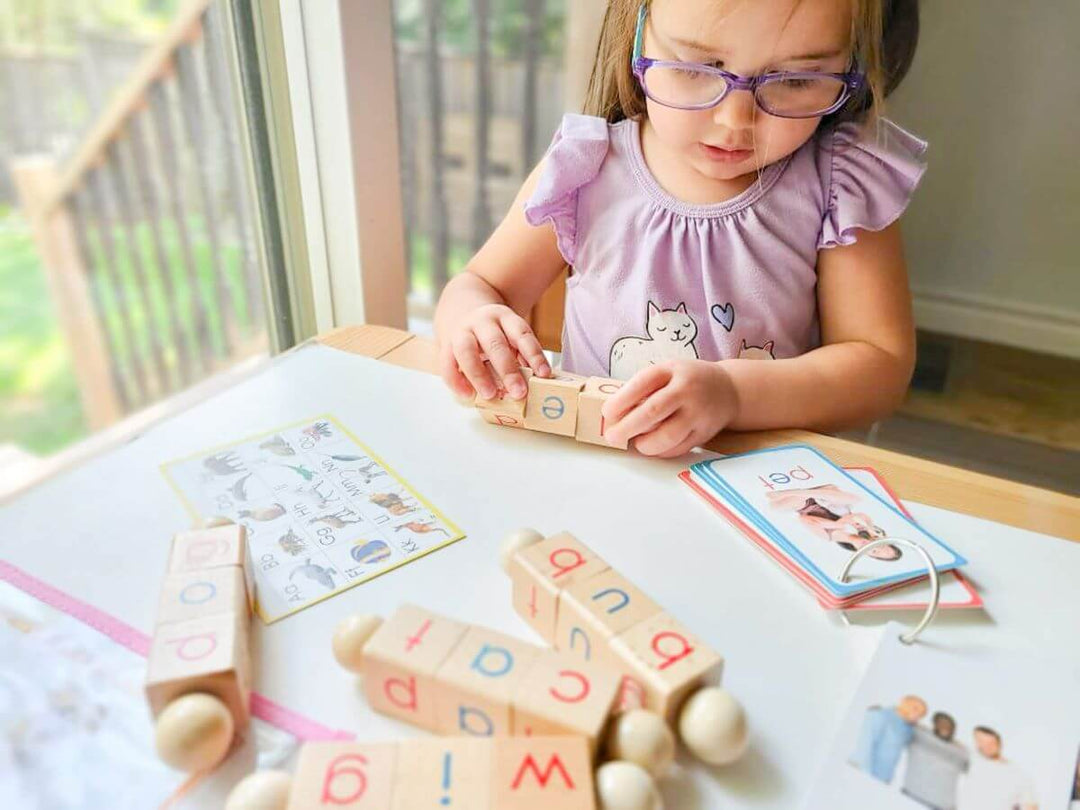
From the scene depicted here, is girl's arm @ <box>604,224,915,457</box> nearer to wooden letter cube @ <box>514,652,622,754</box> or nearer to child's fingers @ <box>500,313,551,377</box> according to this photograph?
→ child's fingers @ <box>500,313,551,377</box>

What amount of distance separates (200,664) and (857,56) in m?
0.64

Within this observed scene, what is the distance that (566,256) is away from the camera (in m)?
0.83

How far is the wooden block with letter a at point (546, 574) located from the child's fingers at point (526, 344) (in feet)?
0.68

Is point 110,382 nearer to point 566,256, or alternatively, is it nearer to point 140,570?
point 566,256

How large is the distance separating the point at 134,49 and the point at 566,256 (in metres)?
0.66

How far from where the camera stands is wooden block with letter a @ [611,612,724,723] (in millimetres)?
364

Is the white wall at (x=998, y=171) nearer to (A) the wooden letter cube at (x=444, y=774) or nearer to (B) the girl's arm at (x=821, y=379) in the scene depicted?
(B) the girl's arm at (x=821, y=379)

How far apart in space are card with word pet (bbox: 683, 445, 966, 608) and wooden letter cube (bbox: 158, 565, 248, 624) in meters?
0.30

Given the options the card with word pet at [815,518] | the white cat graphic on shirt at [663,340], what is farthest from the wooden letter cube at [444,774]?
the white cat graphic on shirt at [663,340]

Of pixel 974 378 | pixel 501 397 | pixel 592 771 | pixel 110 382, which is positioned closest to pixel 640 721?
pixel 592 771

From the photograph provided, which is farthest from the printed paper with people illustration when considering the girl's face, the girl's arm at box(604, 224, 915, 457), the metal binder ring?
the girl's face

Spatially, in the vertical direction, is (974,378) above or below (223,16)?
below

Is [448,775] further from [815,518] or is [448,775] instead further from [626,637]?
[815,518]

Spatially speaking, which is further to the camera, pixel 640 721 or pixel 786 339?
pixel 786 339
